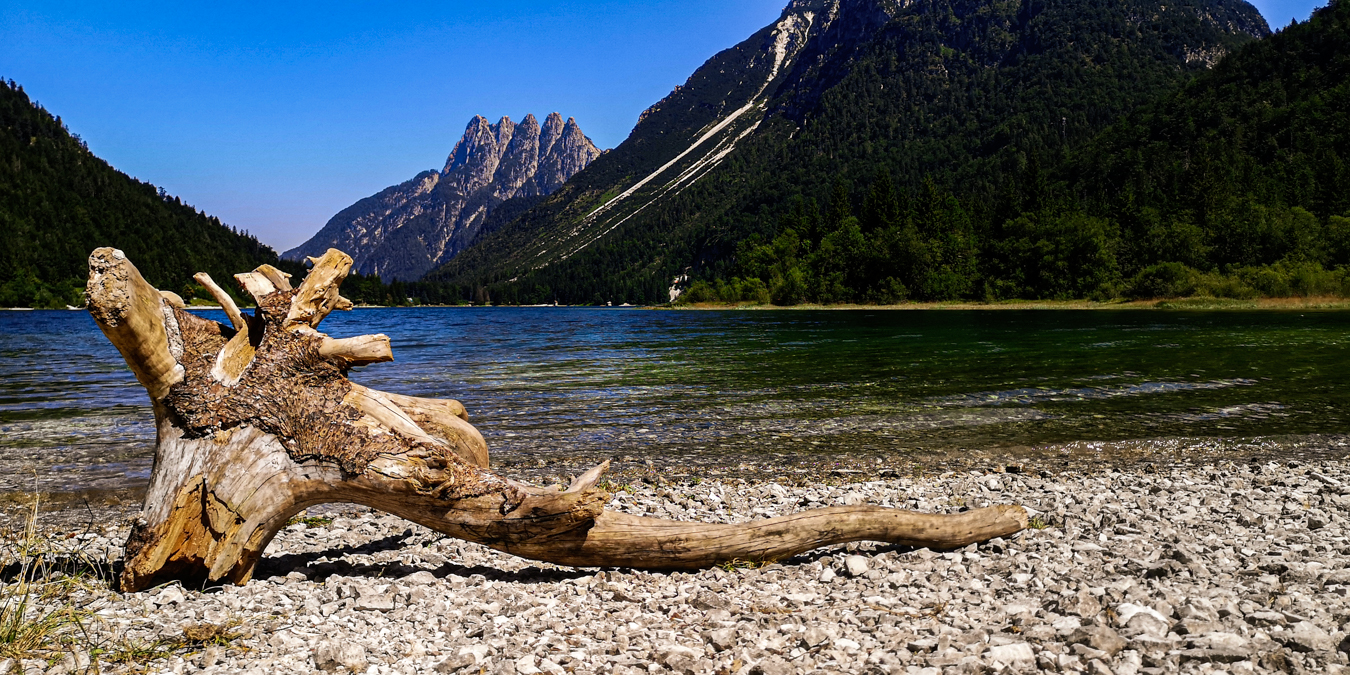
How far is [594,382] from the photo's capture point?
25.0m

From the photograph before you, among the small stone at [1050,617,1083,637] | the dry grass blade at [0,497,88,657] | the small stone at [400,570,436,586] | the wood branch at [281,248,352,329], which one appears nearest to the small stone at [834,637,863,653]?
the small stone at [1050,617,1083,637]

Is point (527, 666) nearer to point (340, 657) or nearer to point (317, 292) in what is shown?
point (340, 657)

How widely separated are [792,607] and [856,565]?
4.04 ft

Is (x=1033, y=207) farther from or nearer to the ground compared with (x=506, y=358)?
farther from the ground

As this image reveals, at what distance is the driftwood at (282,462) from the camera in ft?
20.2

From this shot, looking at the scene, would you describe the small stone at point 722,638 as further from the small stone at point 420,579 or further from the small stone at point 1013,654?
the small stone at point 420,579

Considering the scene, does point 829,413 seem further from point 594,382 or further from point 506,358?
point 506,358

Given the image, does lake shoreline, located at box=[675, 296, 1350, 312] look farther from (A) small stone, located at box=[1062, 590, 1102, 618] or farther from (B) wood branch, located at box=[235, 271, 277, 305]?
(B) wood branch, located at box=[235, 271, 277, 305]

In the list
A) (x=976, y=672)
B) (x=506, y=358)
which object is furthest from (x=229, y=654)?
(x=506, y=358)

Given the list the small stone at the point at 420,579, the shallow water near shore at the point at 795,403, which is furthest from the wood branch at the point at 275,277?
the shallow water near shore at the point at 795,403

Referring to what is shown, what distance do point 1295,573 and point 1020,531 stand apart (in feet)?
7.77

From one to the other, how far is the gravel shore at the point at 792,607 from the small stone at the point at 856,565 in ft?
0.06

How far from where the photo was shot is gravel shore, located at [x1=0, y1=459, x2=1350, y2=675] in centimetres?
461

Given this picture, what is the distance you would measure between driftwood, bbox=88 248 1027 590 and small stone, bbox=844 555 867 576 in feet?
4.40
